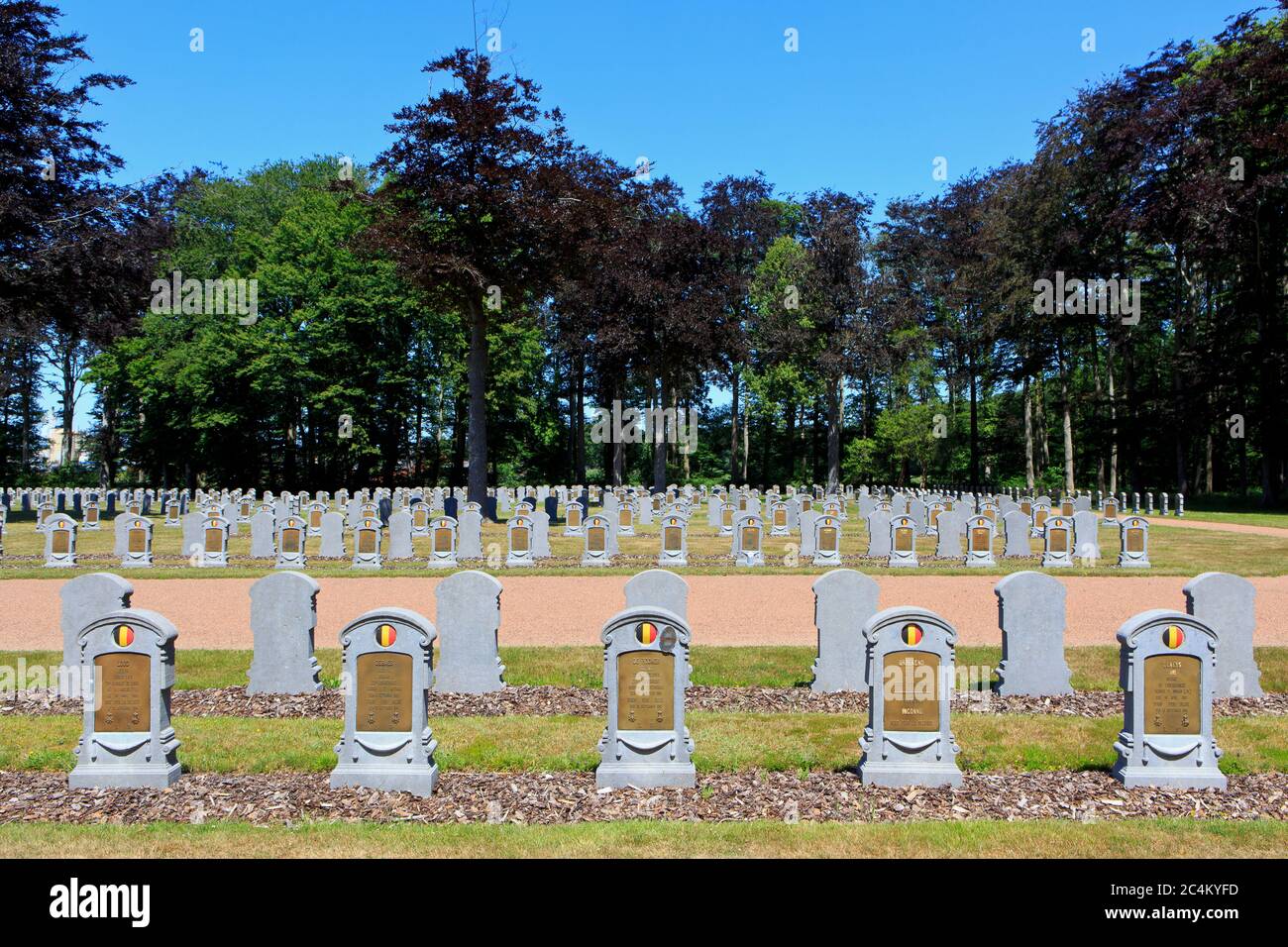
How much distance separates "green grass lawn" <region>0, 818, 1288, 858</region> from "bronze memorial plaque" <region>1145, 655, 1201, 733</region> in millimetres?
992

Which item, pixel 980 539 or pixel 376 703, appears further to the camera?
pixel 980 539

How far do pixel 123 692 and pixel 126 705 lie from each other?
109 millimetres

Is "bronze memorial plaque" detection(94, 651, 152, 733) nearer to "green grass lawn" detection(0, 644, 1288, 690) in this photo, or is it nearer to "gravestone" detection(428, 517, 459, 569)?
"green grass lawn" detection(0, 644, 1288, 690)

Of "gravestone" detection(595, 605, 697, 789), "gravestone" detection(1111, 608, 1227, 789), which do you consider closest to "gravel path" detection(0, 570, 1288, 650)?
"gravestone" detection(1111, 608, 1227, 789)

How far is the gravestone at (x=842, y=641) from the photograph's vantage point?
34.7 ft

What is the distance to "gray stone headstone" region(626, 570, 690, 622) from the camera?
34.9 ft

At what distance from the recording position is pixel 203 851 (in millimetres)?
5844

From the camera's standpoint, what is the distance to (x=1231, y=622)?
33.7 ft

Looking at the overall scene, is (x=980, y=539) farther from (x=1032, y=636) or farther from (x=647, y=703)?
(x=647, y=703)

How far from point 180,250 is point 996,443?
177ft

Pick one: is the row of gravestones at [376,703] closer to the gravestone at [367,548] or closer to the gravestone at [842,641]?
the gravestone at [842,641]

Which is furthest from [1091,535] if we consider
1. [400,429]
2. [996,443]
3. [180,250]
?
[180,250]

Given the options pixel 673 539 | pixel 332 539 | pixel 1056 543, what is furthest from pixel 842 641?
pixel 332 539

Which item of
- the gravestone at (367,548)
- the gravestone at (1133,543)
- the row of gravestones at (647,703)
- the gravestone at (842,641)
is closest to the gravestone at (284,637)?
the row of gravestones at (647,703)
